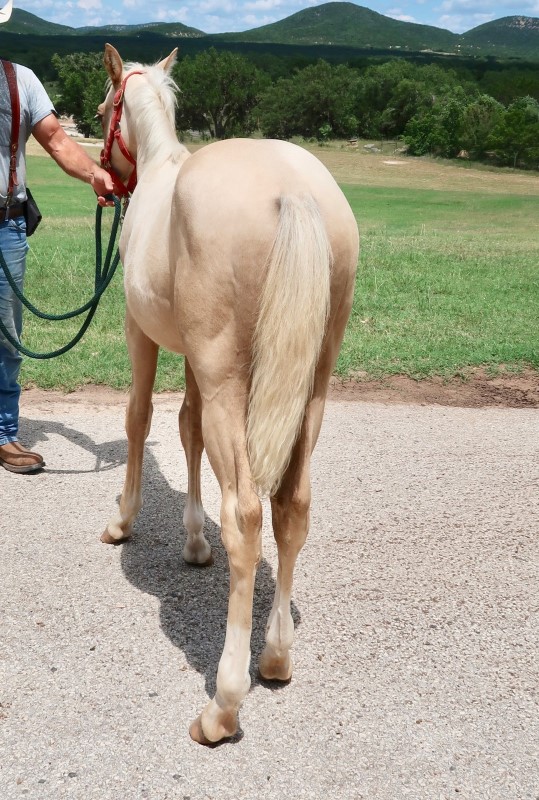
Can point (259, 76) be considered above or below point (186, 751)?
above

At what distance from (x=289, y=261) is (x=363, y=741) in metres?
1.72

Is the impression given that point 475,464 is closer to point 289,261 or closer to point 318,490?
point 318,490

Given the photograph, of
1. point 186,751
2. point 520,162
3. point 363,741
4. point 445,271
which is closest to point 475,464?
point 363,741

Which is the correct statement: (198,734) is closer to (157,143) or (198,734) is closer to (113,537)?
(113,537)

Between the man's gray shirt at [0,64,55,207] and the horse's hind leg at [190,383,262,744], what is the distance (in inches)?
105

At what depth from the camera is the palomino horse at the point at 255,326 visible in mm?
2643

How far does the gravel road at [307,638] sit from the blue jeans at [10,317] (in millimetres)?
347

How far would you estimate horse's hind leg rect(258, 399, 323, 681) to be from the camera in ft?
9.78

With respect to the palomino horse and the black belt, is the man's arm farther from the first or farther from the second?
the palomino horse

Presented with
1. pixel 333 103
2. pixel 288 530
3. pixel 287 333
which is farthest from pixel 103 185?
pixel 333 103

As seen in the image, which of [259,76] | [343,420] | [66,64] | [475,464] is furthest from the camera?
[259,76]

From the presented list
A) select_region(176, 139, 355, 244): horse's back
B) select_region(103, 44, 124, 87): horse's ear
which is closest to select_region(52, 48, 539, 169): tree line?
select_region(103, 44, 124, 87): horse's ear

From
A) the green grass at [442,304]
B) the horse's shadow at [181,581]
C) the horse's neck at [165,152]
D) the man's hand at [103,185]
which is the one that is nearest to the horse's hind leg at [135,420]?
the horse's shadow at [181,581]

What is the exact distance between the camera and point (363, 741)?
2807mm
